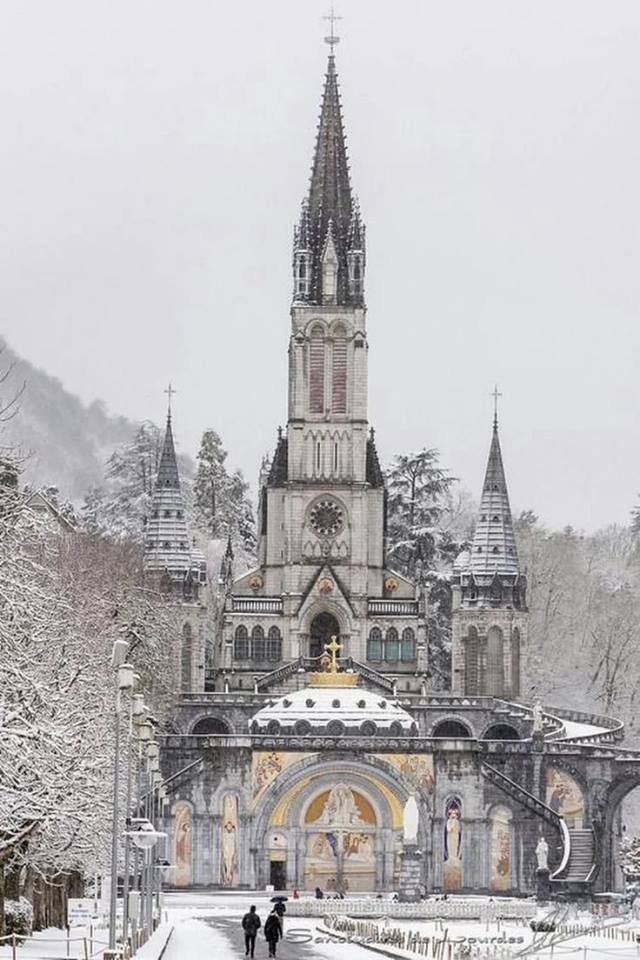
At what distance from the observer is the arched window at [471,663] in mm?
136000

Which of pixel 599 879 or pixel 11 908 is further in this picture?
pixel 599 879

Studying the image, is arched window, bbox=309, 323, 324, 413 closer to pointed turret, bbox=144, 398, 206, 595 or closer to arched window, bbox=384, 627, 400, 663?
pointed turret, bbox=144, 398, 206, 595

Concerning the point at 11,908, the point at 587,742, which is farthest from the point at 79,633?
the point at 587,742

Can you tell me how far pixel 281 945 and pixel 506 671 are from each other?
73.3 meters

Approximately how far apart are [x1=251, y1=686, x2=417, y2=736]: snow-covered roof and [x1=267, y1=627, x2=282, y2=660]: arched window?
79.0ft

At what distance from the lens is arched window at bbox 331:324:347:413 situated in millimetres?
141375

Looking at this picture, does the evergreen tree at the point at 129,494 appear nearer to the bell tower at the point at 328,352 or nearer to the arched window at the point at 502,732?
the bell tower at the point at 328,352

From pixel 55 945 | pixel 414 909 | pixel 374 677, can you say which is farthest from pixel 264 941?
pixel 374 677

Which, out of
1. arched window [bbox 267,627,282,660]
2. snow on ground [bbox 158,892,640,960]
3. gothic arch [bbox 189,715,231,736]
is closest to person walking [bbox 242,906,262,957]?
snow on ground [bbox 158,892,640,960]

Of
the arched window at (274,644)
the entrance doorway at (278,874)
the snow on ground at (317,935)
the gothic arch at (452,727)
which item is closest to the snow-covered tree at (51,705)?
the snow on ground at (317,935)

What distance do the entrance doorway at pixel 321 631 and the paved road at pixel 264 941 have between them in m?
54.6

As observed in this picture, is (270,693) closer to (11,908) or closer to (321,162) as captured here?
(321,162)

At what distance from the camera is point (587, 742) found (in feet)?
399

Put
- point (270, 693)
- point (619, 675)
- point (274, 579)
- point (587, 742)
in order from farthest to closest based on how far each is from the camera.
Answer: point (619, 675) < point (274, 579) < point (270, 693) < point (587, 742)
